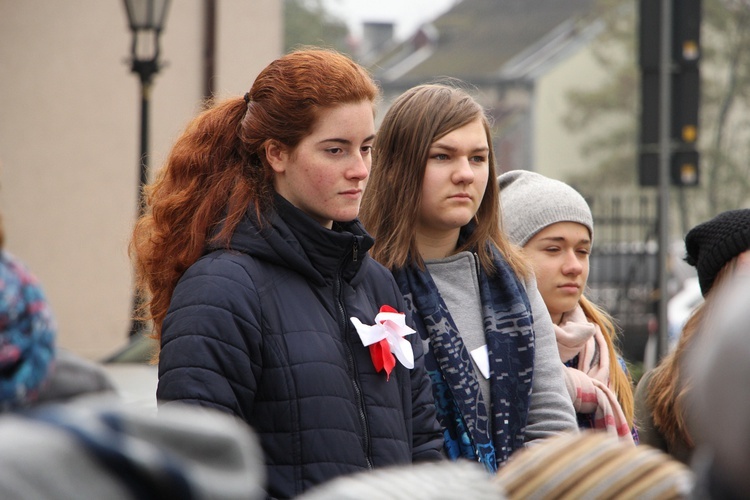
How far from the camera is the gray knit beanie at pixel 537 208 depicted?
3930 millimetres

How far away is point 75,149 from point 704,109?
25.9 m

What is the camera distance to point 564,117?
4191cm

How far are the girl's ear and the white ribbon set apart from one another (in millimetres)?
431

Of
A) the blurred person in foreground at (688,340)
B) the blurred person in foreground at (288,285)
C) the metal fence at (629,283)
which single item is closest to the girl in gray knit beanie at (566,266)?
the blurred person in foreground at (688,340)

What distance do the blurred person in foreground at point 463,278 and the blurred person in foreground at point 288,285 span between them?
6.6 inches

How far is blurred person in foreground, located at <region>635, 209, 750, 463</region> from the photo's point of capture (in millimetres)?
3369

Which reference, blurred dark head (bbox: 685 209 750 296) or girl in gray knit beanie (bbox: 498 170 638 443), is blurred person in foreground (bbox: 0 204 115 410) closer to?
blurred dark head (bbox: 685 209 750 296)

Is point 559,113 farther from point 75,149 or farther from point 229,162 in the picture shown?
point 229,162

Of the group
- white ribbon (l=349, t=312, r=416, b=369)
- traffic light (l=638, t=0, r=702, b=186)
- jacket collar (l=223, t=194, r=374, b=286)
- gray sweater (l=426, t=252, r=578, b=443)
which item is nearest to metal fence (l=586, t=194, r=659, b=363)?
traffic light (l=638, t=0, r=702, b=186)

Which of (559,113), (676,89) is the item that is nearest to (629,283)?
(676,89)

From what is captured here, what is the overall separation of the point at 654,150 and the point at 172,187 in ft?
21.3

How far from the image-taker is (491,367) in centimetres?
341

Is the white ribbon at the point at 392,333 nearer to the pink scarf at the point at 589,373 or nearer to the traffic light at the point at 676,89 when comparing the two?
the pink scarf at the point at 589,373

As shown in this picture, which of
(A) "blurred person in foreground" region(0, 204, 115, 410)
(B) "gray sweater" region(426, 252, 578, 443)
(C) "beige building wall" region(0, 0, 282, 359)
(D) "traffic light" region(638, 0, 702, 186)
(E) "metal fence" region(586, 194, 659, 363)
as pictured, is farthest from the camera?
(E) "metal fence" region(586, 194, 659, 363)
